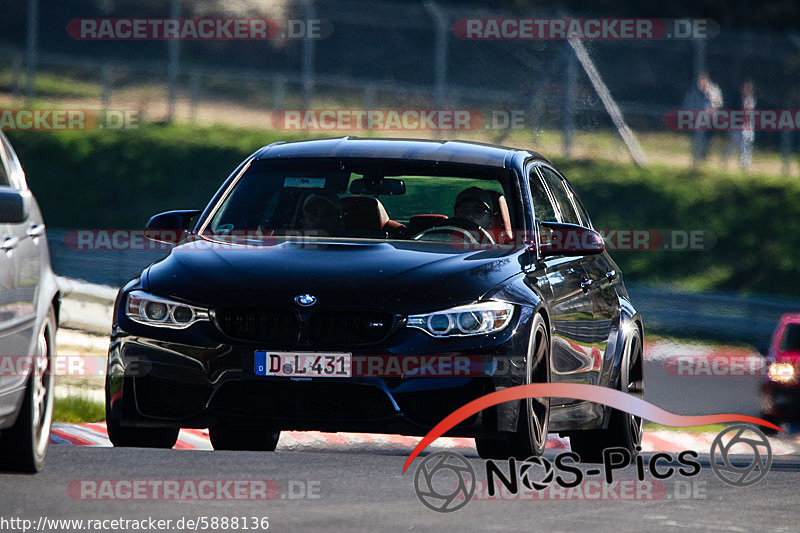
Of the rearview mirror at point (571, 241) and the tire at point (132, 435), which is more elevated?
the rearview mirror at point (571, 241)

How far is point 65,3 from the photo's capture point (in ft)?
126

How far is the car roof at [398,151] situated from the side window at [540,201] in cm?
18

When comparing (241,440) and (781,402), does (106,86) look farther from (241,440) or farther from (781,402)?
(241,440)

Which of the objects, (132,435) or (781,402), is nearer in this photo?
(132,435)

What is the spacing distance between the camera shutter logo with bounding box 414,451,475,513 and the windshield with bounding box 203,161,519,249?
3.92 ft

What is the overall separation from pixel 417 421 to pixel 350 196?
68.3 inches

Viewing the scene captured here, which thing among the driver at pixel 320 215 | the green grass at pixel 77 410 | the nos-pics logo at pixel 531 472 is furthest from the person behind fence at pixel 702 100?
the driver at pixel 320 215

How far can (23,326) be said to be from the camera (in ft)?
25.3

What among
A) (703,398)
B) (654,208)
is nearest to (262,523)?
(703,398)

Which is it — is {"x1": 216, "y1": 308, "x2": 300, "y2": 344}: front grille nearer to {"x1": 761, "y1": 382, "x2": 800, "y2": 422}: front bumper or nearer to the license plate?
the license plate

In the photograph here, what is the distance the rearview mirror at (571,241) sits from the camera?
8.71 metres
